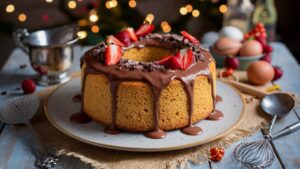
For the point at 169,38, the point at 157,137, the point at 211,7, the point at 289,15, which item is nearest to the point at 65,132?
the point at 157,137

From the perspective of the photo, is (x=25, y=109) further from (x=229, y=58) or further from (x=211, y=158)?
(x=229, y=58)

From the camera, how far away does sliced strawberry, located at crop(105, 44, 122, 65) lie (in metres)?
1.47

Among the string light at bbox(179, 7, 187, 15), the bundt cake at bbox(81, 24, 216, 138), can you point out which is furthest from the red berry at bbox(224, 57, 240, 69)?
the string light at bbox(179, 7, 187, 15)

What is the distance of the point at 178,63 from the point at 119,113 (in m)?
0.26

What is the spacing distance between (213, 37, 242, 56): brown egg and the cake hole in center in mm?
451

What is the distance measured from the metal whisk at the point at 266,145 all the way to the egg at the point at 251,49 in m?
0.45

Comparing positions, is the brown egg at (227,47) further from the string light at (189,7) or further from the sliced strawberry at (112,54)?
the string light at (189,7)

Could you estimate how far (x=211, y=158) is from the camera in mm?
1343

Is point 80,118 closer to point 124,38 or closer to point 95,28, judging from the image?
point 124,38

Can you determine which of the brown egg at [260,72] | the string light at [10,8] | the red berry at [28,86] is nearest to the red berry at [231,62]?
the brown egg at [260,72]

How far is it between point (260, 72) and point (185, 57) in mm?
549

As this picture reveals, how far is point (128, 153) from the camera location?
138 cm

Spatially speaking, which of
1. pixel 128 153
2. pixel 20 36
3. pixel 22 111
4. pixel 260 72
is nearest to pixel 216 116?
pixel 128 153

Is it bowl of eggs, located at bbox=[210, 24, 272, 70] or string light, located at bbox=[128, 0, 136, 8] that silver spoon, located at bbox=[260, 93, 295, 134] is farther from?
string light, located at bbox=[128, 0, 136, 8]
